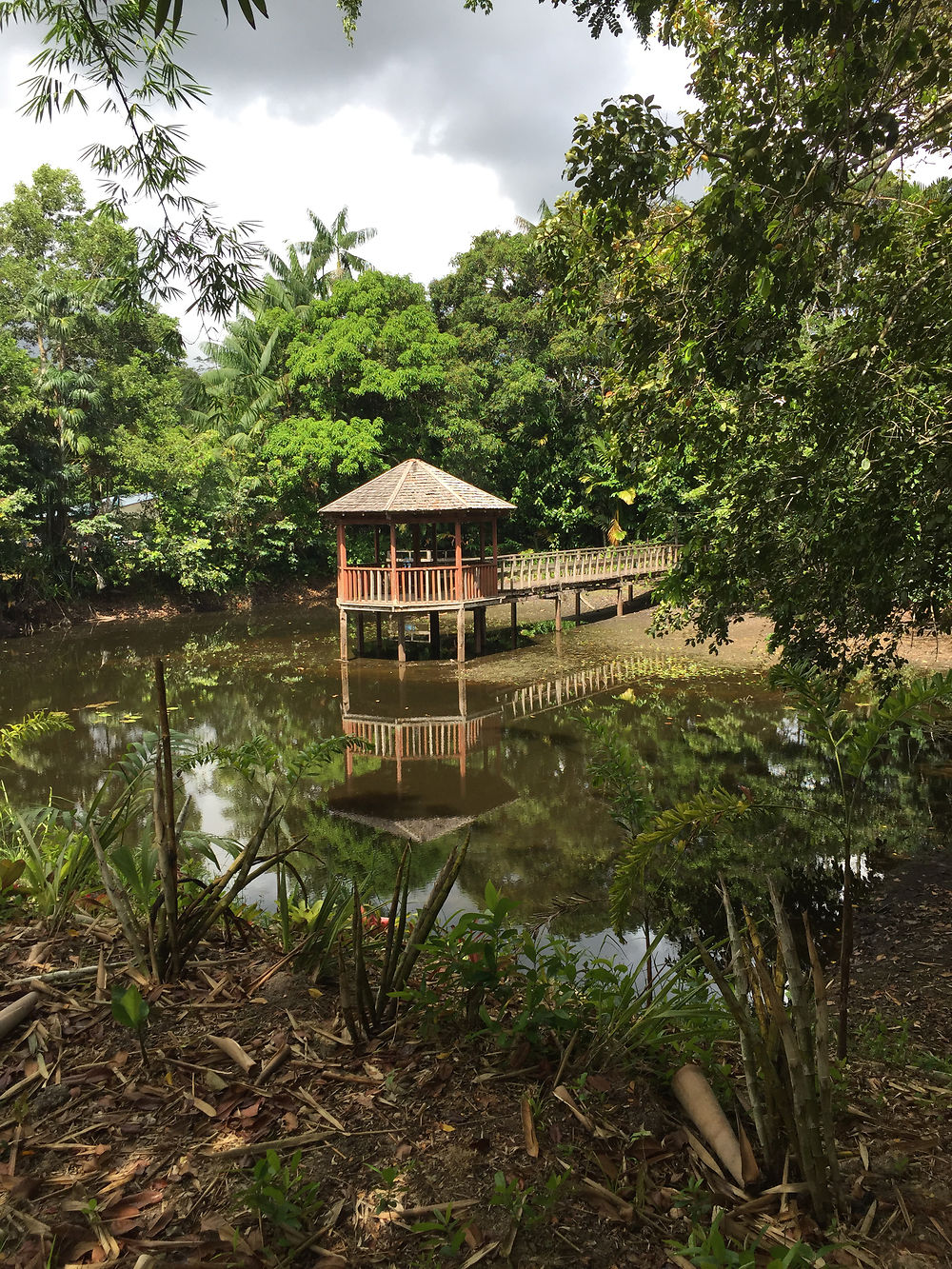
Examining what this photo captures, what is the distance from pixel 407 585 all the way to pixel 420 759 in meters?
6.69

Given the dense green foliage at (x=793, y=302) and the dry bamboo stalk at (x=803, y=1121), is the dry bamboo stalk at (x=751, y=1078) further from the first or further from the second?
the dense green foliage at (x=793, y=302)

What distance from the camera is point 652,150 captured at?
407 cm

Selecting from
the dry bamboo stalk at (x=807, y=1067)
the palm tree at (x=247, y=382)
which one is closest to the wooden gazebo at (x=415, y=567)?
the palm tree at (x=247, y=382)

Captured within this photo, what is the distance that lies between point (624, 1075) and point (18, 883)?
290 centimetres

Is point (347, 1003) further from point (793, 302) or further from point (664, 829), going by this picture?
point (793, 302)

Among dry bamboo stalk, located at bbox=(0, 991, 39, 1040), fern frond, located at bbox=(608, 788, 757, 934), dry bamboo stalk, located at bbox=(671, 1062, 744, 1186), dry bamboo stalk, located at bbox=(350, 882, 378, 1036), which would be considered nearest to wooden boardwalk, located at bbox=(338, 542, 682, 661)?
fern frond, located at bbox=(608, 788, 757, 934)

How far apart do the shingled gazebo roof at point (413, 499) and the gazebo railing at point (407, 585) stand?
122 cm

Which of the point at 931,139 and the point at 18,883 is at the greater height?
the point at 931,139

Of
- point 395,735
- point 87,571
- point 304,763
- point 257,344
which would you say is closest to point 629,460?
point 304,763

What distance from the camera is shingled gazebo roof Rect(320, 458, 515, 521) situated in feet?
55.9

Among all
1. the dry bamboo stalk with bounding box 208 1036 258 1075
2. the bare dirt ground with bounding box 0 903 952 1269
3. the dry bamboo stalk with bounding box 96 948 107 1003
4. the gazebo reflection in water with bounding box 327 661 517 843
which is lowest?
the gazebo reflection in water with bounding box 327 661 517 843

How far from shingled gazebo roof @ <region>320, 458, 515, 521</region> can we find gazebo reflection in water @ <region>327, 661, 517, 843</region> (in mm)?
3744

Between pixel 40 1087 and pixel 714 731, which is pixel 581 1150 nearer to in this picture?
pixel 40 1087

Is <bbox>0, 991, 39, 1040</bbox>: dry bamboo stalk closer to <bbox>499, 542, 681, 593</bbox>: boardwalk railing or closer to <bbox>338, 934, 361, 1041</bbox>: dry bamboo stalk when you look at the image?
<bbox>338, 934, 361, 1041</bbox>: dry bamboo stalk
